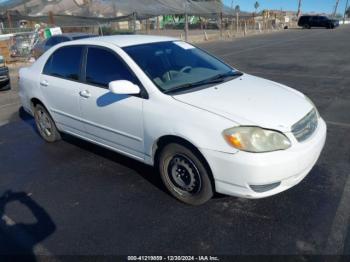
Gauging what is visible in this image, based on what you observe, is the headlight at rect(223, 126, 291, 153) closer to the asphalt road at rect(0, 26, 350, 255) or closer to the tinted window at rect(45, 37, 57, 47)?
the asphalt road at rect(0, 26, 350, 255)

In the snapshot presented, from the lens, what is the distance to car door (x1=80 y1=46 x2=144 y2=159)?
11.6ft

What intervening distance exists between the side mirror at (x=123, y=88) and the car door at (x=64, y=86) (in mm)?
1043

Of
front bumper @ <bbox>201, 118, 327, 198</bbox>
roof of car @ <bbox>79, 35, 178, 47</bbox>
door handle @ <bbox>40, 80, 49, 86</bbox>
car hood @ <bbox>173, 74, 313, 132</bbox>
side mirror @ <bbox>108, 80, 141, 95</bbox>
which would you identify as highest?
roof of car @ <bbox>79, 35, 178, 47</bbox>

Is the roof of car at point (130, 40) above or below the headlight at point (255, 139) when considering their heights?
above

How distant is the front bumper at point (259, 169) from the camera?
2762 millimetres

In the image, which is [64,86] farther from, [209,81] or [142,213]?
[142,213]

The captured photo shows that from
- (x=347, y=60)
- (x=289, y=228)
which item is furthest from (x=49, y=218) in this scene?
(x=347, y=60)

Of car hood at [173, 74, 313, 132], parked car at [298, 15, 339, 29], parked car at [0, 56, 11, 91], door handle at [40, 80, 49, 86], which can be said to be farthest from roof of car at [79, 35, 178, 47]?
parked car at [298, 15, 339, 29]

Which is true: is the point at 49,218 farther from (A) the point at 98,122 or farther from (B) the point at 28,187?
(A) the point at 98,122

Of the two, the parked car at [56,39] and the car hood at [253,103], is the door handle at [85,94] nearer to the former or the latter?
the car hood at [253,103]

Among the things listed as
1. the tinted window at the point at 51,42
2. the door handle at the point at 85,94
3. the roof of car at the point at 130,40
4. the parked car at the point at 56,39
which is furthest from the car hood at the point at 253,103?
the tinted window at the point at 51,42

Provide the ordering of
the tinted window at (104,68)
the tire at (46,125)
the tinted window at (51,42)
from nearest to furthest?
1. the tinted window at (104,68)
2. the tire at (46,125)
3. the tinted window at (51,42)

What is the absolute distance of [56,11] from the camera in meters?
20.5

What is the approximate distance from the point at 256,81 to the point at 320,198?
1.49 m
